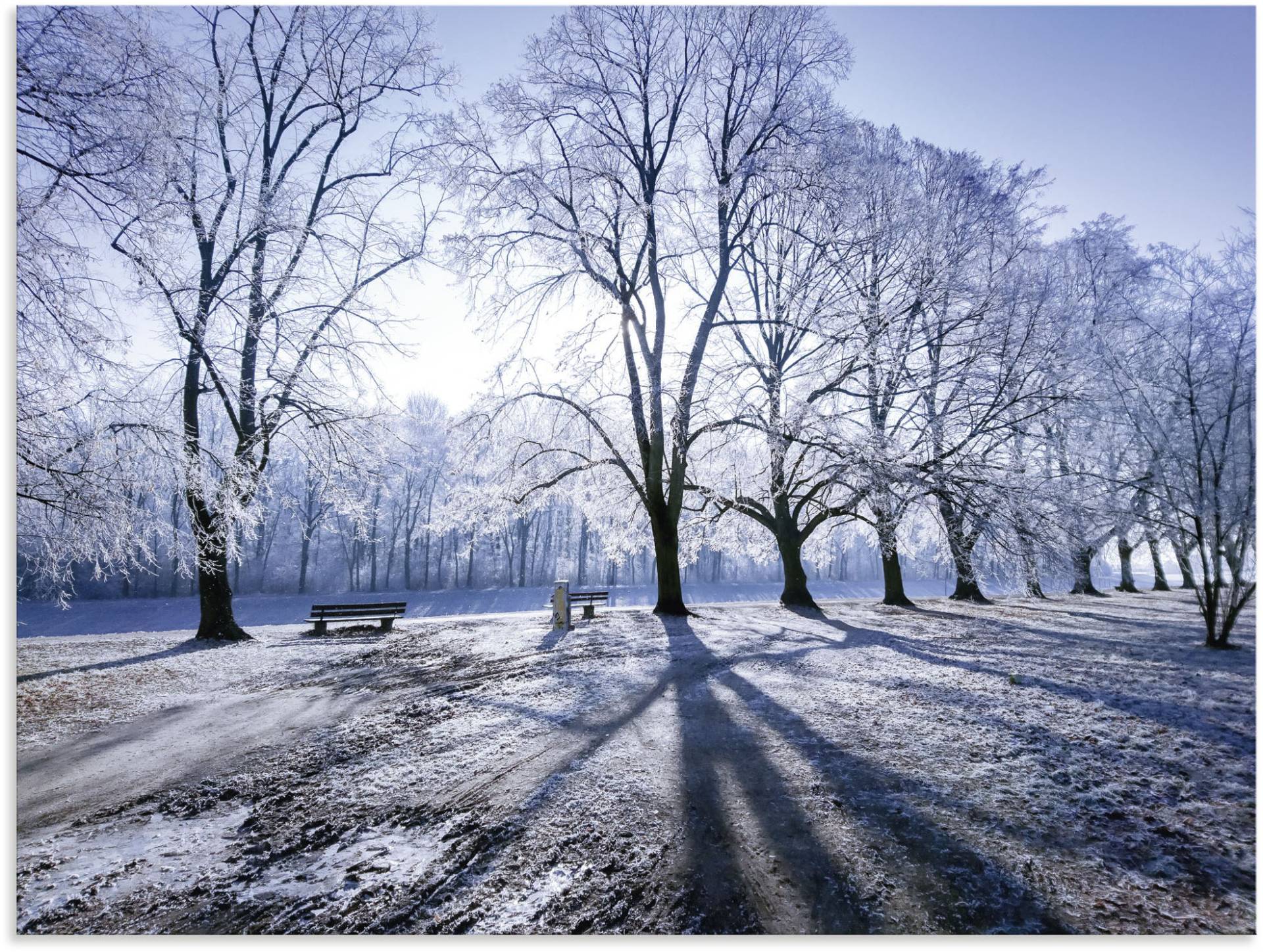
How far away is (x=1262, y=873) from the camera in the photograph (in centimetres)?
217

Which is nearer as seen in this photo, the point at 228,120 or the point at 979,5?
the point at 979,5

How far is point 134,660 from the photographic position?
7.25m

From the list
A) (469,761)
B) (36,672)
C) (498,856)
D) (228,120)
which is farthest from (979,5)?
(36,672)

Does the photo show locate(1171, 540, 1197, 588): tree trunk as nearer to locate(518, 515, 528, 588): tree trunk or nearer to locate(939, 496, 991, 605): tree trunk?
locate(939, 496, 991, 605): tree trunk

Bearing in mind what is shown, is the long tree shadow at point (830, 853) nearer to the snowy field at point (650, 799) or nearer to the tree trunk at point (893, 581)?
the snowy field at point (650, 799)

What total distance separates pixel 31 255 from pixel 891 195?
39.2ft

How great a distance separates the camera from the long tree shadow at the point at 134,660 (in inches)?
243

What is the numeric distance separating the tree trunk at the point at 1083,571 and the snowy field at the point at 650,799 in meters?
1.97

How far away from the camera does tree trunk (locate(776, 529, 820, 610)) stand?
12.8 metres

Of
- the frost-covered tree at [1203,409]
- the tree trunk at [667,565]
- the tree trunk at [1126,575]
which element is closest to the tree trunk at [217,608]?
the tree trunk at [667,565]

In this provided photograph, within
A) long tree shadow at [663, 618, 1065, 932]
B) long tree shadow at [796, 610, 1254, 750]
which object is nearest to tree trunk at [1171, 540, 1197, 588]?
long tree shadow at [796, 610, 1254, 750]

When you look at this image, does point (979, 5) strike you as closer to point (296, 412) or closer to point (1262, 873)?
point (1262, 873)

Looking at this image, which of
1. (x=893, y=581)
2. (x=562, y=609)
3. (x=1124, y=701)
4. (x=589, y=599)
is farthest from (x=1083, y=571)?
(x=589, y=599)

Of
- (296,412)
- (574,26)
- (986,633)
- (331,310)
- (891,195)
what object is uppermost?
(574,26)
